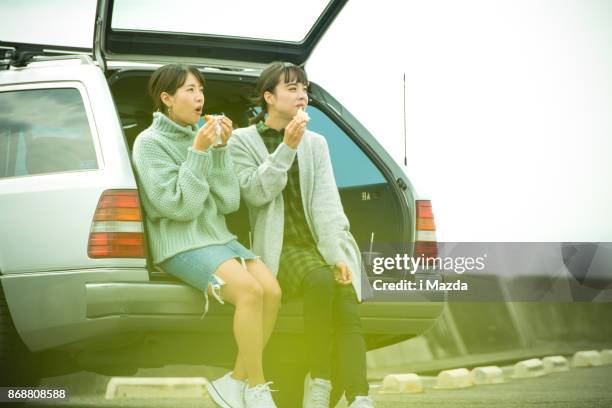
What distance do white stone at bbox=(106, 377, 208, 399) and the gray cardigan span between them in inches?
37.1

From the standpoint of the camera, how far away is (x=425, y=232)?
4.23 m

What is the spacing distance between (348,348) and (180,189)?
0.86 m

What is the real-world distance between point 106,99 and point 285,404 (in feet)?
4.83

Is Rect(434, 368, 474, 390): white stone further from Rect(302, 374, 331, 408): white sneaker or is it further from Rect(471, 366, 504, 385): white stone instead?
Rect(302, 374, 331, 408): white sneaker

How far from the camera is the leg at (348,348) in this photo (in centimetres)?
344

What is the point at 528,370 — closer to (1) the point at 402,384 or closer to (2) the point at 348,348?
(1) the point at 402,384

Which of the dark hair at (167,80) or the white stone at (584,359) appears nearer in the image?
the dark hair at (167,80)

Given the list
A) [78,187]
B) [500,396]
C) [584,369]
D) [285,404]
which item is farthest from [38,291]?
[584,369]

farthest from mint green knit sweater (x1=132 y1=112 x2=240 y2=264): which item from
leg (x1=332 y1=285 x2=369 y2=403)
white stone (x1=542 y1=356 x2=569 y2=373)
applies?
white stone (x1=542 y1=356 x2=569 y2=373)

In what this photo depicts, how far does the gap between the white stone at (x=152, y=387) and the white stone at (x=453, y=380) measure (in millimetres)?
1925

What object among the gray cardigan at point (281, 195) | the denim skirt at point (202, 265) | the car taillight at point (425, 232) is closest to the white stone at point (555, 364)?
the car taillight at point (425, 232)

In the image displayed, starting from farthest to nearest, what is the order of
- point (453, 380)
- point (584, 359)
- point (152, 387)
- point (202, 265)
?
1. point (584, 359)
2. point (453, 380)
3. point (152, 387)
4. point (202, 265)

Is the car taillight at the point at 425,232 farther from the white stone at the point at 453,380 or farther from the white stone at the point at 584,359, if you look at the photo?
the white stone at the point at 584,359

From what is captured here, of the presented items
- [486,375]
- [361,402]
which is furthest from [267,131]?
[486,375]
